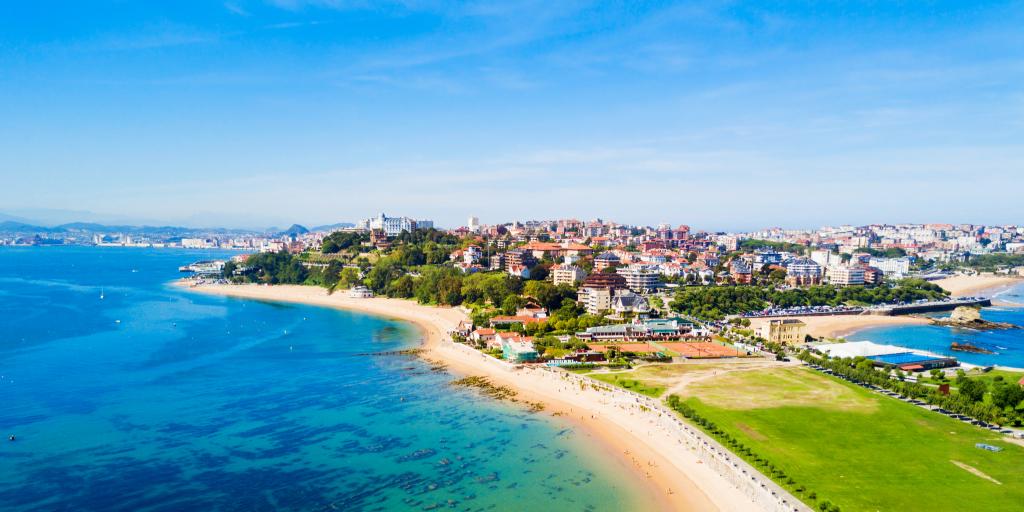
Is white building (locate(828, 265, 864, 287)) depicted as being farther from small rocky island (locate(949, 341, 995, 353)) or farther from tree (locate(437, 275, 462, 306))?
tree (locate(437, 275, 462, 306))

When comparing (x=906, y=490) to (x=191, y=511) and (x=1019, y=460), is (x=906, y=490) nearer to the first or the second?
(x=1019, y=460)

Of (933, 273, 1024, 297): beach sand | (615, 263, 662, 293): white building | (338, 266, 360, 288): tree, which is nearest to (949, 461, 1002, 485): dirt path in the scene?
(615, 263, 662, 293): white building

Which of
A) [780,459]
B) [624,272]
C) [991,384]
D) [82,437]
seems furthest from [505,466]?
[624,272]

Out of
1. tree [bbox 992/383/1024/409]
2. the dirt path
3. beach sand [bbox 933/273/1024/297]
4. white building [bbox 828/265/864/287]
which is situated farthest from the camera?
beach sand [bbox 933/273/1024/297]

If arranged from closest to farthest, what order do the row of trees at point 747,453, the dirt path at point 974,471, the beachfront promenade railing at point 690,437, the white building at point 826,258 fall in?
the row of trees at point 747,453 → the beachfront promenade railing at point 690,437 → the dirt path at point 974,471 → the white building at point 826,258

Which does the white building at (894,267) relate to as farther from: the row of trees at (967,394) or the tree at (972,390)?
the tree at (972,390)

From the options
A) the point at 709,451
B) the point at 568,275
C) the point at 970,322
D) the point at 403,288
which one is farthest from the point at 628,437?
the point at 403,288

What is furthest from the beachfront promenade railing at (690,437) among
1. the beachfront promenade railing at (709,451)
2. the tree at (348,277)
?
the tree at (348,277)
